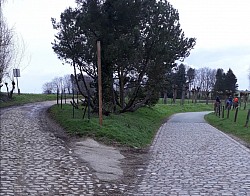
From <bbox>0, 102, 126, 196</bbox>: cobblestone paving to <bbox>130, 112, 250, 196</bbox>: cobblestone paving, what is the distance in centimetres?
104

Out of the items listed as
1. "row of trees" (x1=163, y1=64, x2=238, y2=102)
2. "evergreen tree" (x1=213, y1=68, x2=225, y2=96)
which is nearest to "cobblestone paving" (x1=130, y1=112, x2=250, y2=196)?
"row of trees" (x1=163, y1=64, x2=238, y2=102)

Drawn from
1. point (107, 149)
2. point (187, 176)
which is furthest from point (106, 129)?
point (187, 176)

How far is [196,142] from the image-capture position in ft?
51.4

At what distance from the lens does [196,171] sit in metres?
9.23

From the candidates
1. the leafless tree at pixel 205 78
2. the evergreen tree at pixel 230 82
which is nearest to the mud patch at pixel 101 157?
the evergreen tree at pixel 230 82

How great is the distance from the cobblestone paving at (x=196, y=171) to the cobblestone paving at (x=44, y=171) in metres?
1.04

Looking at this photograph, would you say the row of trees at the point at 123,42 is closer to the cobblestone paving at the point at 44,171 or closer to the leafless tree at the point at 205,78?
the cobblestone paving at the point at 44,171

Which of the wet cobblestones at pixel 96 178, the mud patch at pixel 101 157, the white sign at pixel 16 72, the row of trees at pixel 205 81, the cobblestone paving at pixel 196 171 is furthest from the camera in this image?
the row of trees at pixel 205 81

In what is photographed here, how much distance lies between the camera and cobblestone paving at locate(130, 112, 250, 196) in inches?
289

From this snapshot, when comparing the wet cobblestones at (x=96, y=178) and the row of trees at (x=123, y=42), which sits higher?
the row of trees at (x=123, y=42)

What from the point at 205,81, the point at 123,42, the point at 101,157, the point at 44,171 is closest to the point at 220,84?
the point at 205,81

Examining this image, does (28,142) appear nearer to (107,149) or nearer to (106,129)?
(107,149)

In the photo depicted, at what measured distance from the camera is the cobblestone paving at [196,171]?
289 inches

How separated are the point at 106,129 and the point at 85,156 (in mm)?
4443
